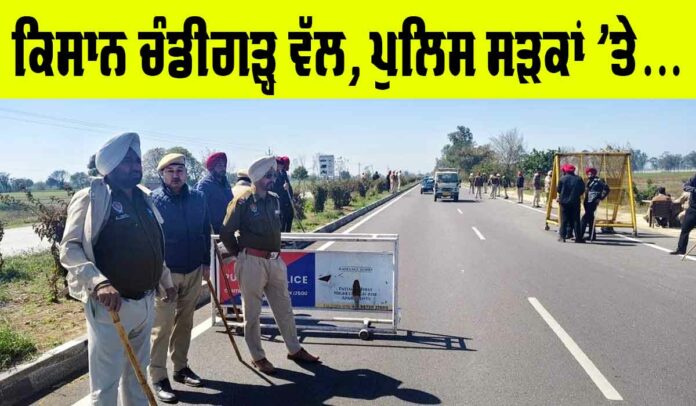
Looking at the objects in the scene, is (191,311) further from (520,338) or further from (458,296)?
(458,296)

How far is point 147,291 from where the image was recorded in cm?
342

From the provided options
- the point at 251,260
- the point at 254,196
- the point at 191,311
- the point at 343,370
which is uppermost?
the point at 254,196

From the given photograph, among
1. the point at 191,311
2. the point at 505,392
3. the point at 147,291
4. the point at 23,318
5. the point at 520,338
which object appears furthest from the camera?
the point at 23,318

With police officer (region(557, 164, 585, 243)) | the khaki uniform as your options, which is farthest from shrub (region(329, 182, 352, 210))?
the khaki uniform

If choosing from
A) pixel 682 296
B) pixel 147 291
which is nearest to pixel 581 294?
pixel 682 296

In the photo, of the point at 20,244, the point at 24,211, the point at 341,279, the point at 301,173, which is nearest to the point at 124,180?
the point at 341,279

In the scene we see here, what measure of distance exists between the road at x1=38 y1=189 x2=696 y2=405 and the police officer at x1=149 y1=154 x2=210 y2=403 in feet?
0.87

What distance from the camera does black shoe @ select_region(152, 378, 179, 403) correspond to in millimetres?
4207

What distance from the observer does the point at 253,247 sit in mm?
4828

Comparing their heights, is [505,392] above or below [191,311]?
below

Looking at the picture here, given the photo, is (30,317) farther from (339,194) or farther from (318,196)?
(339,194)

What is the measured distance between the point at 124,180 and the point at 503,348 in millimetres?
3874

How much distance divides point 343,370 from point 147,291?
6.98 feet

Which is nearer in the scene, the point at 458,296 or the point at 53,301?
the point at 53,301
